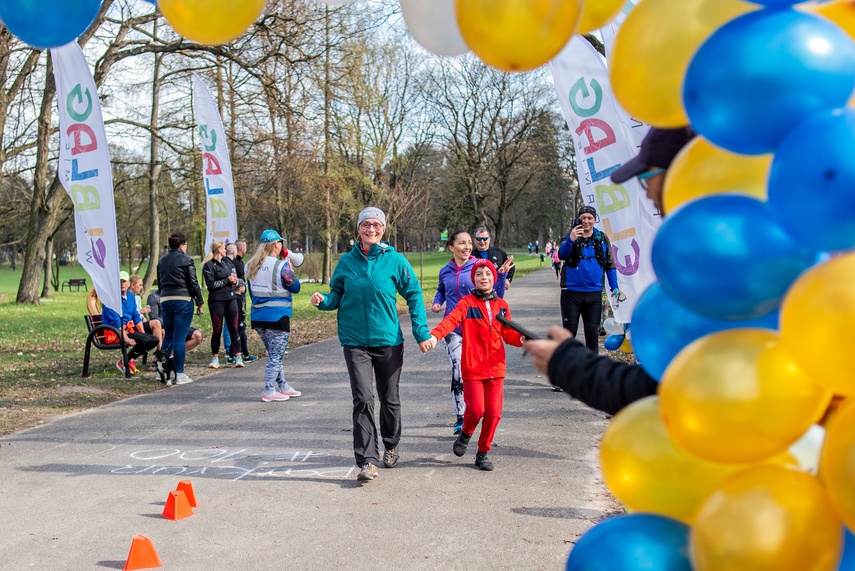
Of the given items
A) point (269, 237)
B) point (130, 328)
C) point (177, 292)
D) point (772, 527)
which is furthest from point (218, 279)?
point (772, 527)

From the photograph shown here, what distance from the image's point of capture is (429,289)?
31.9m

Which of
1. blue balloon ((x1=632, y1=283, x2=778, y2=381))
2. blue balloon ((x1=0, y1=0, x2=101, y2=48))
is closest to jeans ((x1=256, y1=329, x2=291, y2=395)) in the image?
blue balloon ((x1=0, y1=0, x2=101, y2=48))

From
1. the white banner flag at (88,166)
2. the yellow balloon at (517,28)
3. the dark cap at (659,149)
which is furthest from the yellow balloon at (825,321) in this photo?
the white banner flag at (88,166)

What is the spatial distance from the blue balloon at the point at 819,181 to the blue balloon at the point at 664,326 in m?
0.26

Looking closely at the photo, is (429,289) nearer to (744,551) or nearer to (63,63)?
(63,63)

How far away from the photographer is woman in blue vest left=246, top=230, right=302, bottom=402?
9125 mm

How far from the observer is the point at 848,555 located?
1.66m

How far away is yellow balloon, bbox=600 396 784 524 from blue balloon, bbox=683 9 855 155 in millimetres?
683

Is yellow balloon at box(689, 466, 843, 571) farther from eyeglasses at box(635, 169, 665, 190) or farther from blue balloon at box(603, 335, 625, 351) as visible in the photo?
blue balloon at box(603, 335, 625, 351)

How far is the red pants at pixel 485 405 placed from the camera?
6.19m

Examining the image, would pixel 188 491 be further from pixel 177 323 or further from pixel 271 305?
pixel 177 323

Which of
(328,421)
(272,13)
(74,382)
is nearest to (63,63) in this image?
(74,382)

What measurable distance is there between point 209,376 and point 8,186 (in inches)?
1130

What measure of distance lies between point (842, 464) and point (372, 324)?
4806mm
